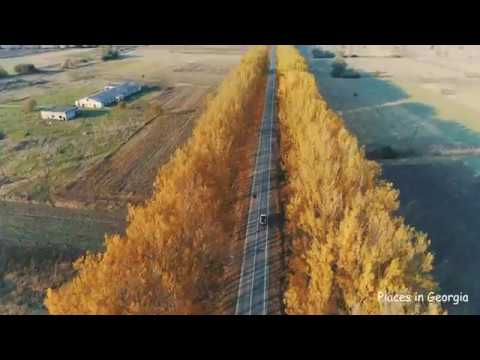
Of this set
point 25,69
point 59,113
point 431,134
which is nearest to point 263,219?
point 25,69

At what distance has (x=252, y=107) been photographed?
28.1m

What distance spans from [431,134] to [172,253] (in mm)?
23758

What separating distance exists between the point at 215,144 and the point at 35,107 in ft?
51.1

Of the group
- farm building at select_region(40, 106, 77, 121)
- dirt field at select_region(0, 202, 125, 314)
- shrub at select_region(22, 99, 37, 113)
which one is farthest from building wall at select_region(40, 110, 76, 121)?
dirt field at select_region(0, 202, 125, 314)

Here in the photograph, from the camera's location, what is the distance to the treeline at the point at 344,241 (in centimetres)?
1118

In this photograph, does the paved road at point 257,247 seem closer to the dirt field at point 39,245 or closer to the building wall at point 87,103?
the dirt field at point 39,245

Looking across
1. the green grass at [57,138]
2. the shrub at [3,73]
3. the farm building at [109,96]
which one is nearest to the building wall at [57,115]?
the green grass at [57,138]

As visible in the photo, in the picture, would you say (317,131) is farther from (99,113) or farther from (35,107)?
(35,107)

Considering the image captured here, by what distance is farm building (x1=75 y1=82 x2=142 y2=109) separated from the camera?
27641 mm

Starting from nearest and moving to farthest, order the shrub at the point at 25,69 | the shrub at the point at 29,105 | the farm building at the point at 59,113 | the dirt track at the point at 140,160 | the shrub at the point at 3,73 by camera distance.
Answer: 1. the shrub at the point at 3,73
2. the shrub at the point at 25,69
3. the dirt track at the point at 140,160
4. the shrub at the point at 29,105
5. the farm building at the point at 59,113

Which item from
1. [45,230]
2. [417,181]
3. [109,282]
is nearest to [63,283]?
[45,230]

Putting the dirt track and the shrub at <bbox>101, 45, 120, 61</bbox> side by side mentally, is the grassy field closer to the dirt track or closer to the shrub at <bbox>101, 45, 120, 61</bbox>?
the shrub at <bbox>101, 45, 120, 61</bbox>

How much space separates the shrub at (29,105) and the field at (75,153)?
279 mm

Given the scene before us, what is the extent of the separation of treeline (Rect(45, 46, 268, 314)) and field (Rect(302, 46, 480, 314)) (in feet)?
27.3
